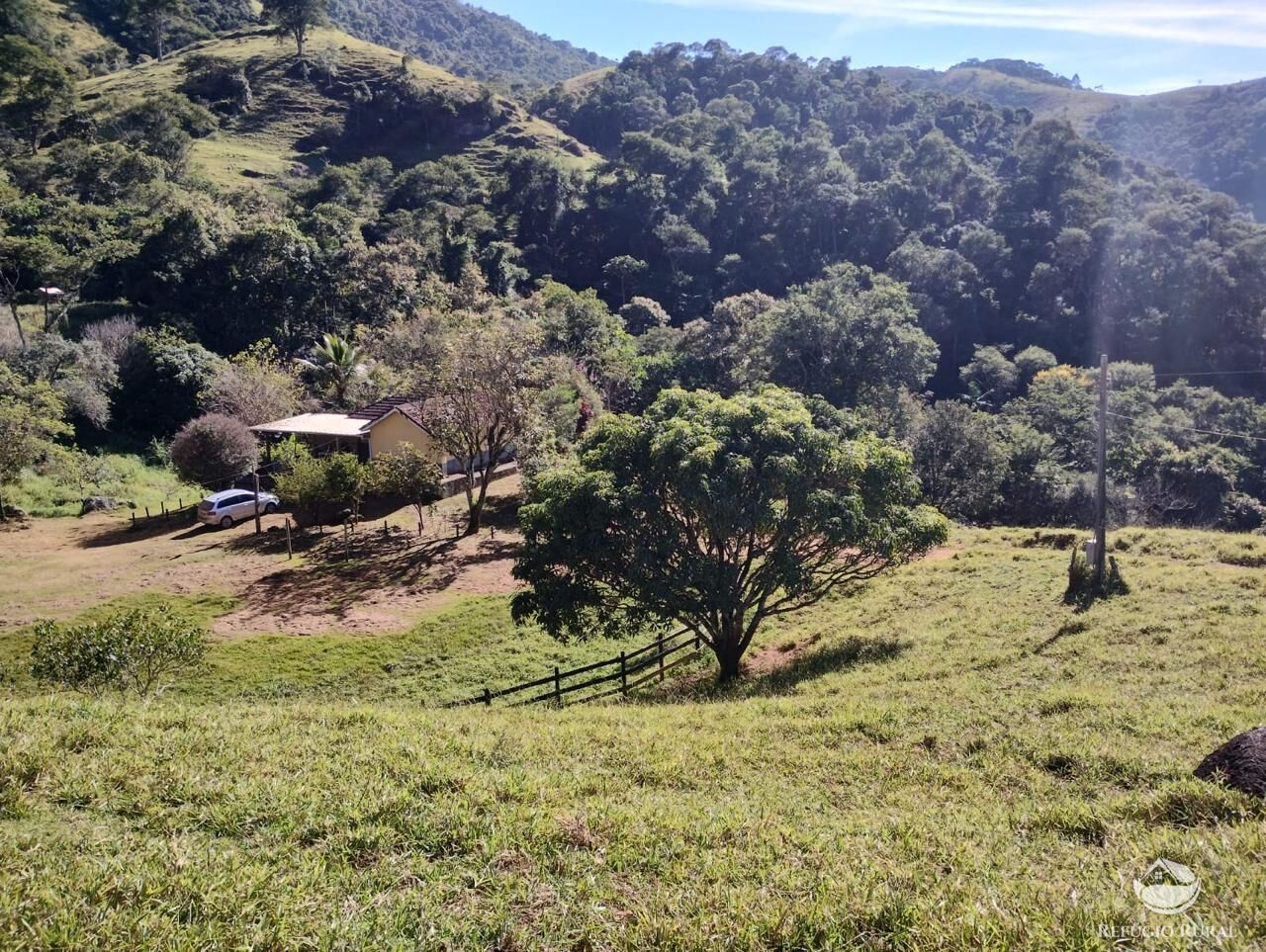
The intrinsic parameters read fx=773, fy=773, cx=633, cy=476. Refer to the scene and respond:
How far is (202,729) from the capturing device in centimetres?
766

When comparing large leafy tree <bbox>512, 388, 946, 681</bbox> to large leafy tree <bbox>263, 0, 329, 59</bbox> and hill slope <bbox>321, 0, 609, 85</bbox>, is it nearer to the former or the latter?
large leafy tree <bbox>263, 0, 329, 59</bbox>

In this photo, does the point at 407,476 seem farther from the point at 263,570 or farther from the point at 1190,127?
the point at 1190,127

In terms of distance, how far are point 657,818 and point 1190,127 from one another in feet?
507

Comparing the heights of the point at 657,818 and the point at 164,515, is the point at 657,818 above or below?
above

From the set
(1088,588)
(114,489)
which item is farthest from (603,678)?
(114,489)

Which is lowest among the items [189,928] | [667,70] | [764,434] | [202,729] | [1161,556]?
[1161,556]

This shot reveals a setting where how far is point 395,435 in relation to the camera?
32.0 meters

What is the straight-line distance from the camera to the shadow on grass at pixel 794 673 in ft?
41.8

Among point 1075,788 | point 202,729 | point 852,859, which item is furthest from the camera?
point 202,729

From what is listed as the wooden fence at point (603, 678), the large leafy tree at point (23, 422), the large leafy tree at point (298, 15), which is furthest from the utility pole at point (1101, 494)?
the large leafy tree at point (298, 15)

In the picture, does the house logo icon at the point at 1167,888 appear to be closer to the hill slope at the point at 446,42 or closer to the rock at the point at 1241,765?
the rock at the point at 1241,765

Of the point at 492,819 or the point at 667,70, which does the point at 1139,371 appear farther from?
the point at 667,70

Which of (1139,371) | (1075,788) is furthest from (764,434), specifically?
(1139,371)

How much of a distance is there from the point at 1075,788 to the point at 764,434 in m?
7.71
